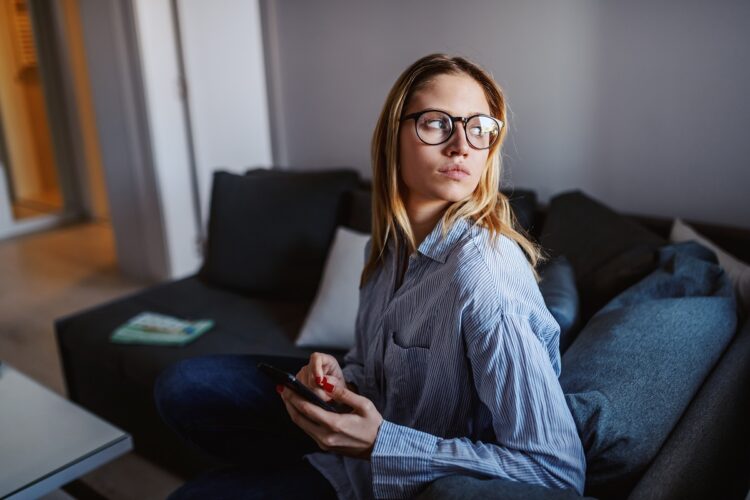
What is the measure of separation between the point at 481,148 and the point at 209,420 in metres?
0.74

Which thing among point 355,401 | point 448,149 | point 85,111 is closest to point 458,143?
point 448,149

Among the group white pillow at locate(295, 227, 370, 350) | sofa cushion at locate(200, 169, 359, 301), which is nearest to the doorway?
sofa cushion at locate(200, 169, 359, 301)

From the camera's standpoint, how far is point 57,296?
3201 millimetres

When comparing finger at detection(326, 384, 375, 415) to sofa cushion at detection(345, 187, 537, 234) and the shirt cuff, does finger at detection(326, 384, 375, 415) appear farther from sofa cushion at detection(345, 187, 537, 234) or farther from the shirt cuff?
sofa cushion at detection(345, 187, 537, 234)

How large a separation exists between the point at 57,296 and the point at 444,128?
2817mm

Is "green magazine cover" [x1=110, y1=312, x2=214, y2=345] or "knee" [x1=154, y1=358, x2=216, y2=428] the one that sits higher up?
"knee" [x1=154, y1=358, x2=216, y2=428]

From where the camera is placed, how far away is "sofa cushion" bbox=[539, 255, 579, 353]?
1.28m

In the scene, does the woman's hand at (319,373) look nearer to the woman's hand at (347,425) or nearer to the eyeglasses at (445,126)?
the woman's hand at (347,425)

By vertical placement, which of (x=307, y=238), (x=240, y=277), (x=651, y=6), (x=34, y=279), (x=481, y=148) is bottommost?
(x=34, y=279)

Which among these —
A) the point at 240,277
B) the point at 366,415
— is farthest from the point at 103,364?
the point at 366,415

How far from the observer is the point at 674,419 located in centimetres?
97

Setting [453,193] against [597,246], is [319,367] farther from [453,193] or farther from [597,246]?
[597,246]

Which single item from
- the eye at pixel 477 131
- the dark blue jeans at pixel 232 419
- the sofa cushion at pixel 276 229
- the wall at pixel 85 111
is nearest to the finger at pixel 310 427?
the dark blue jeans at pixel 232 419

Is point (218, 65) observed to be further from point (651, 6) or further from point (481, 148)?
point (481, 148)
